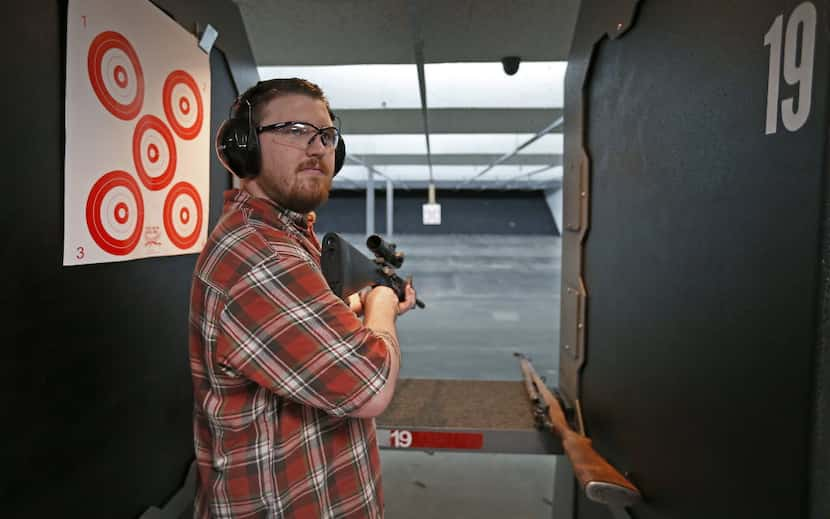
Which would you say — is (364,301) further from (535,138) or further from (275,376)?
(535,138)

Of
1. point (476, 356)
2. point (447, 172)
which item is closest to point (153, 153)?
point (476, 356)

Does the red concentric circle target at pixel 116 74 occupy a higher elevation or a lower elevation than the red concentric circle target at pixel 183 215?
higher

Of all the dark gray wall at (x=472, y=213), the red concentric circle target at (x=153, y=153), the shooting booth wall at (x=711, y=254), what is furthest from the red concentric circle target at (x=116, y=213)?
the dark gray wall at (x=472, y=213)

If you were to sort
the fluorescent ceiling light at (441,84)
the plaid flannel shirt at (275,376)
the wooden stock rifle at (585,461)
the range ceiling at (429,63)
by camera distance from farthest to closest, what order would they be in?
the fluorescent ceiling light at (441,84)
the range ceiling at (429,63)
the wooden stock rifle at (585,461)
the plaid flannel shirt at (275,376)

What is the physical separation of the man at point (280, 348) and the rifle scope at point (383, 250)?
39 cm

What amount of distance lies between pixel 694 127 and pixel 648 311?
517 mm

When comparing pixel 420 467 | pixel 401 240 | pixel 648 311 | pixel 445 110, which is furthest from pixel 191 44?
pixel 401 240

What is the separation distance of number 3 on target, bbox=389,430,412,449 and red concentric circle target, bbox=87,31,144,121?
1544mm

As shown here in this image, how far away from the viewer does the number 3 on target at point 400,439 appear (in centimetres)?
217

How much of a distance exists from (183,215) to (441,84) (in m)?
3.49

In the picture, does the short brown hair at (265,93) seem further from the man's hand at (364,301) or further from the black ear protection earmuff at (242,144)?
the man's hand at (364,301)

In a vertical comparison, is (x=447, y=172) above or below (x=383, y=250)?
above

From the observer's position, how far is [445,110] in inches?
211

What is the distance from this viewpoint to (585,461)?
1.71 meters
